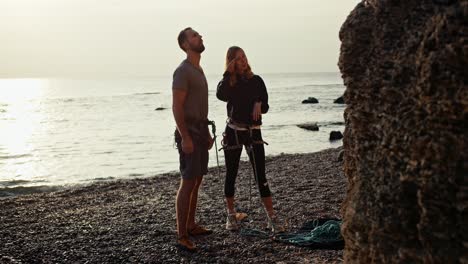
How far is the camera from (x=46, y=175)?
17.6m

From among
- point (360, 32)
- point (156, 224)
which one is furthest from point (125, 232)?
point (360, 32)

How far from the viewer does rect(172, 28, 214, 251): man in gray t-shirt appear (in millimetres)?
6270

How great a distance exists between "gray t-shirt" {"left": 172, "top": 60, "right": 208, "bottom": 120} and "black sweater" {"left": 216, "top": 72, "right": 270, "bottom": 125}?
0.61 meters

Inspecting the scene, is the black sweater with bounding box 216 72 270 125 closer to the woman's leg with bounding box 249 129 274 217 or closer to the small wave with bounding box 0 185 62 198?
the woman's leg with bounding box 249 129 274 217

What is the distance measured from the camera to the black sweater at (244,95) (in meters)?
7.15

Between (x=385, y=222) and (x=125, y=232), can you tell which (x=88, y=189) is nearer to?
(x=125, y=232)

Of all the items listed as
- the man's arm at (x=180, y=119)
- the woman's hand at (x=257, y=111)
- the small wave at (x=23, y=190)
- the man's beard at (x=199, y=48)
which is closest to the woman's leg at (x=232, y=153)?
the woman's hand at (x=257, y=111)

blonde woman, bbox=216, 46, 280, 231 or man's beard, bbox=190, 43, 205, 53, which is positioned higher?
man's beard, bbox=190, 43, 205, 53

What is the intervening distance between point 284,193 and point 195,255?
458 cm

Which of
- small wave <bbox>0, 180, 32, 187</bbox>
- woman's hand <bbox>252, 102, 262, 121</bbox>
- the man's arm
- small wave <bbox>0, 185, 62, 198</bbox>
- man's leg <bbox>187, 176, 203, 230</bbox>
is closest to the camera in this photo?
the man's arm

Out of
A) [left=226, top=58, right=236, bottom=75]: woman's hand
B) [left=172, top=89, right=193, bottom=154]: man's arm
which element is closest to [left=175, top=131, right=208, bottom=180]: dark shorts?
[left=172, top=89, right=193, bottom=154]: man's arm

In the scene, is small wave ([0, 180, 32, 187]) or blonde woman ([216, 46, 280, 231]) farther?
small wave ([0, 180, 32, 187])

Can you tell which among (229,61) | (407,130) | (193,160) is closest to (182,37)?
(229,61)

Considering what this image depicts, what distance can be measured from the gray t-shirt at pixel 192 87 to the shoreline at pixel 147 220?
1741 mm
